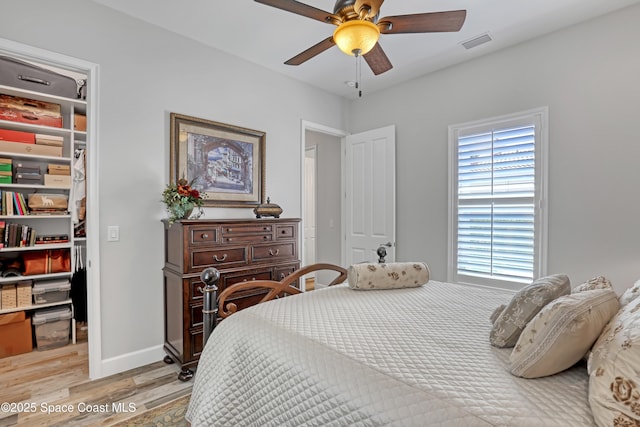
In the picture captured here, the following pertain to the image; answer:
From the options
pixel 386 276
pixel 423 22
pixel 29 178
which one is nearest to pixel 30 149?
pixel 29 178

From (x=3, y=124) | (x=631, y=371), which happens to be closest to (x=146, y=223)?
(x=3, y=124)

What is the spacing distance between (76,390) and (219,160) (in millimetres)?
2110

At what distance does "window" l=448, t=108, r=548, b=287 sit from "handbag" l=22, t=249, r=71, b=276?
3977 millimetres

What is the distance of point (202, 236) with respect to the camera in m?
2.54

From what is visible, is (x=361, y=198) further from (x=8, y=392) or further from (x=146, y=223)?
(x=8, y=392)

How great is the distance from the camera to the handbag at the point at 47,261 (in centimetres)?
304

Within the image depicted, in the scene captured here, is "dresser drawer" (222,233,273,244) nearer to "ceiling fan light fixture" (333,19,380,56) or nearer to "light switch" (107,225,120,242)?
"light switch" (107,225,120,242)

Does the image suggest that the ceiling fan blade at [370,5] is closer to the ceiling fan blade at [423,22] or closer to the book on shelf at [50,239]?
the ceiling fan blade at [423,22]

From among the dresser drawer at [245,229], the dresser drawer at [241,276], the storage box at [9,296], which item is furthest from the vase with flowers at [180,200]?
the storage box at [9,296]

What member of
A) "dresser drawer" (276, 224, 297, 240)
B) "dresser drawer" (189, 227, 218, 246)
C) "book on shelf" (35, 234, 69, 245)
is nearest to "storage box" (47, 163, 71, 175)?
"book on shelf" (35, 234, 69, 245)

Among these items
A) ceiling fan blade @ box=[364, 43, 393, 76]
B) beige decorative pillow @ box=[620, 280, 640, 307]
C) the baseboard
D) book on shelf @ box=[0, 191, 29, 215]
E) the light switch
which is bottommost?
the baseboard

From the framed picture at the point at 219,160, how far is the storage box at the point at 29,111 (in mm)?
1374

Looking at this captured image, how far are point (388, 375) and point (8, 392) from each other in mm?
2851

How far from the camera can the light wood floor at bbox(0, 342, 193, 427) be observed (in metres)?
2.01
